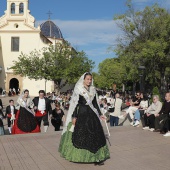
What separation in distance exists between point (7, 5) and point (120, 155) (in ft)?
163

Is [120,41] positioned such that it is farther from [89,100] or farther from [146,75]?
[89,100]

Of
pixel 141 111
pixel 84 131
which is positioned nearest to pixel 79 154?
pixel 84 131

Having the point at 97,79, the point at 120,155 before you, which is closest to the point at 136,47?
the point at 120,155

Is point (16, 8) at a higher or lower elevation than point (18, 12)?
higher

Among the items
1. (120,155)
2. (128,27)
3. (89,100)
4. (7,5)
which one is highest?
(7,5)

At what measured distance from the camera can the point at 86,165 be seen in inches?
262

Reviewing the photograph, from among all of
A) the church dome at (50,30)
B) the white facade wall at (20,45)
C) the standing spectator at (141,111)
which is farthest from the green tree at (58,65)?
the church dome at (50,30)

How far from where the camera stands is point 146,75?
108 ft

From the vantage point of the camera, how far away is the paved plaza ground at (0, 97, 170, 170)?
6641mm

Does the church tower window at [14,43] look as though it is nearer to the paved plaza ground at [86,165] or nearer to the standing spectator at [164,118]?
the paved plaza ground at [86,165]

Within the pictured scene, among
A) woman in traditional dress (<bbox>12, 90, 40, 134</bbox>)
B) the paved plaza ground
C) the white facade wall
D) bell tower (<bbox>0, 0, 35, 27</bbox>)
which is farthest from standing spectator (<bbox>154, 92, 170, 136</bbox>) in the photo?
bell tower (<bbox>0, 0, 35, 27</bbox>)

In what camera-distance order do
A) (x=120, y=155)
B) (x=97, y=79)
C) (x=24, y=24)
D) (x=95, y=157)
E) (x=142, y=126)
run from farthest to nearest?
(x=97, y=79) → (x=24, y=24) → (x=142, y=126) → (x=120, y=155) → (x=95, y=157)

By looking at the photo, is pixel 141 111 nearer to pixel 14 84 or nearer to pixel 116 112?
pixel 116 112

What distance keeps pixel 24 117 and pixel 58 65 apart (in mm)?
30311
